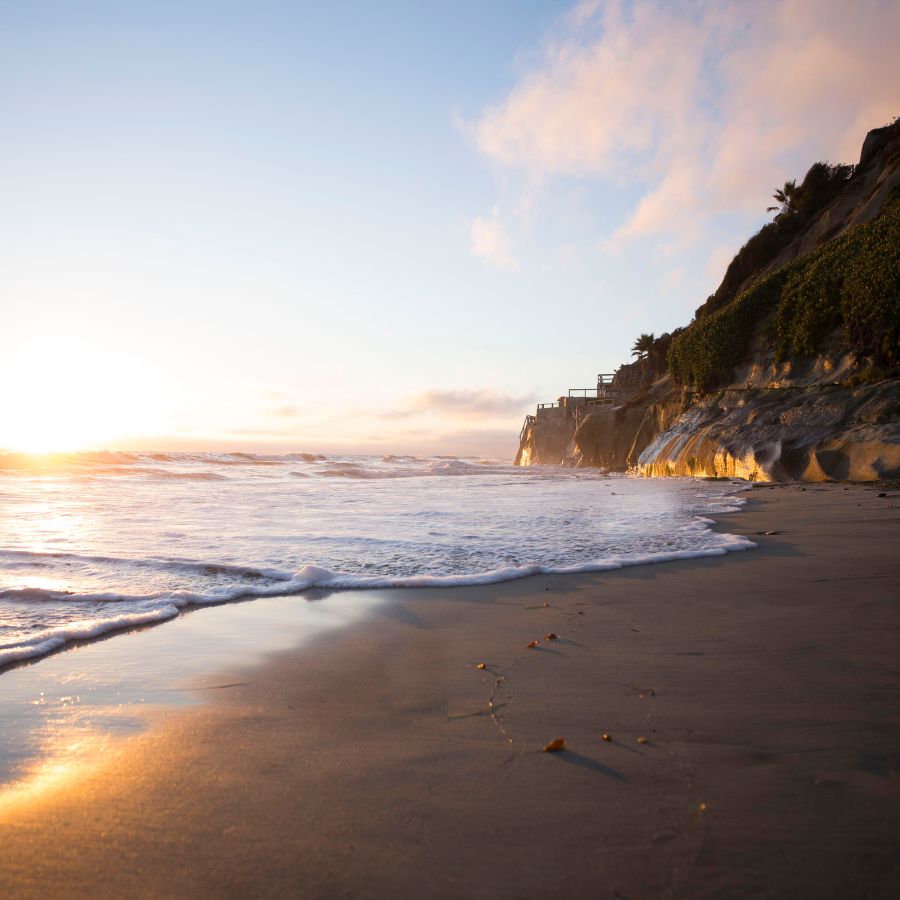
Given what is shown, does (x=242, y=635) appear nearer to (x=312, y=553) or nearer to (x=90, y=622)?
(x=90, y=622)

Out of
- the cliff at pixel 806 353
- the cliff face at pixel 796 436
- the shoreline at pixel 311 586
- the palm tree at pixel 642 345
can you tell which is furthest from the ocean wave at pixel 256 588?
the palm tree at pixel 642 345

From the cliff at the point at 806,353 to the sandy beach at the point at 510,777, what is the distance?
11656 mm

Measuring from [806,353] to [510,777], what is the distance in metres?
19.8

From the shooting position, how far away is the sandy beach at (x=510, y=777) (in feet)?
4.44

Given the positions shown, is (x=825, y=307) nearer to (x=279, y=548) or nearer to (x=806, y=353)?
(x=806, y=353)

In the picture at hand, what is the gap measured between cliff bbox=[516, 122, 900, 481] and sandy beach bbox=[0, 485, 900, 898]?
1166 cm

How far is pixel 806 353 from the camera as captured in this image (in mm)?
18000

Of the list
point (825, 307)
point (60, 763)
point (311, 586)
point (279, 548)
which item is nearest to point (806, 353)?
point (825, 307)

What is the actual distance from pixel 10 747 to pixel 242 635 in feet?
4.47

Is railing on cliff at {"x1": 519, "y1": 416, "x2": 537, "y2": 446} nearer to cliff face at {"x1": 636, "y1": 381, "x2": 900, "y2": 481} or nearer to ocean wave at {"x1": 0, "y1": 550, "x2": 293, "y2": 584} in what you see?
cliff face at {"x1": 636, "y1": 381, "x2": 900, "y2": 481}

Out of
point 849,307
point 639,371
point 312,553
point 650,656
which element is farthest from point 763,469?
point 639,371

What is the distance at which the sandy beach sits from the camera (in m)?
1.35

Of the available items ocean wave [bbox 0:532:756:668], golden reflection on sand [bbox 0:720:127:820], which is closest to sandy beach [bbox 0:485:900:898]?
golden reflection on sand [bbox 0:720:127:820]

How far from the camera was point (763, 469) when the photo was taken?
15.0m
